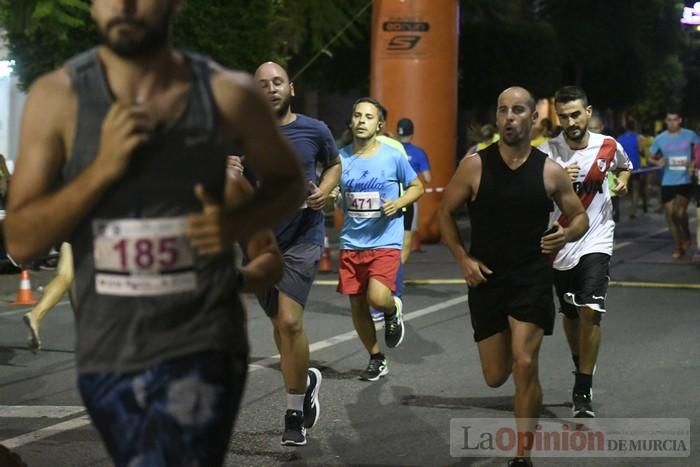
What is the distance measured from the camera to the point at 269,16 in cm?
2086

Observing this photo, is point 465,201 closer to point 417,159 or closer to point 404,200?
point 404,200

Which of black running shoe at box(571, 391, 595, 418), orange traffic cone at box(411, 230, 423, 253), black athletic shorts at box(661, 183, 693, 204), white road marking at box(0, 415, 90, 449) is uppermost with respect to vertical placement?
black running shoe at box(571, 391, 595, 418)

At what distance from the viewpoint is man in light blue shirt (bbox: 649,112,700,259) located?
1897cm

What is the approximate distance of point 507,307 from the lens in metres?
6.94

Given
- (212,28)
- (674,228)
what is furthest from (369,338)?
(212,28)

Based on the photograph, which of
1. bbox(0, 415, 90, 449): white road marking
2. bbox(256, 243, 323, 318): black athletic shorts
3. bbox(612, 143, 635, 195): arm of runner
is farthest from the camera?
bbox(612, 143, 635, 195): arm of runner

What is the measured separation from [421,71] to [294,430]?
15.9 m

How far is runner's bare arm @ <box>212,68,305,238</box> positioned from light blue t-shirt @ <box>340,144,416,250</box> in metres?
6.73

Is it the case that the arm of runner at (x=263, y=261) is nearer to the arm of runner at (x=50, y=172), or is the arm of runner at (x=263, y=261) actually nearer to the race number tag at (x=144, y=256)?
the race number tag at (x=144, y=256)

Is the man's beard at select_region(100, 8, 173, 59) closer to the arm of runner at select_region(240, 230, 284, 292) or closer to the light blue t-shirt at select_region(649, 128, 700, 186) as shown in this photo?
the arm of runner at select_region(240, 230, 284, 292)

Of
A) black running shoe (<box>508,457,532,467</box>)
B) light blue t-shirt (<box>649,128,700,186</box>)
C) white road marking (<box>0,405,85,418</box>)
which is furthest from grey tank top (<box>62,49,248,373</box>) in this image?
light blue t-shirt (<box>649,128,700,186</box>)

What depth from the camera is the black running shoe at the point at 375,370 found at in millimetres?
9680

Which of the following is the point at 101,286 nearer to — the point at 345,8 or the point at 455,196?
the point at 455,196

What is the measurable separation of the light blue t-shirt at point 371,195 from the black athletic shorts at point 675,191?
9.61m
